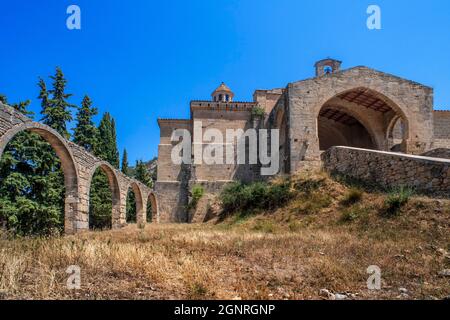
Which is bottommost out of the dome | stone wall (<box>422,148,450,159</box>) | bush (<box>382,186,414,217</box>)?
Result: bush (<box>382,186,414,217</box>)

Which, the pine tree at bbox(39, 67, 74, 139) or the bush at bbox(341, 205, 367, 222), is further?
the pine tree at bbox(39, 67, 74, 139)

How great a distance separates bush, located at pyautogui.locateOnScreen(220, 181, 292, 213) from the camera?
14.4 m

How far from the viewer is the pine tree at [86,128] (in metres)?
24.6

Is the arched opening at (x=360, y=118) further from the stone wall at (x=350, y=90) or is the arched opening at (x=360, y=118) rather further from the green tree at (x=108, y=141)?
the green tree at (x=108, y=141)

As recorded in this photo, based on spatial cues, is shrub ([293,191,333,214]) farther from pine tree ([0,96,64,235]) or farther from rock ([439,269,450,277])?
pine tree ([0,96,64,235])

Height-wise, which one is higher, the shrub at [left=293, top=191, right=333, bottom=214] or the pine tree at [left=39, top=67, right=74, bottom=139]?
the pine tree at [left=39, top=67, right=74, bottom=139]

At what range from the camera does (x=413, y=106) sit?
723 inches

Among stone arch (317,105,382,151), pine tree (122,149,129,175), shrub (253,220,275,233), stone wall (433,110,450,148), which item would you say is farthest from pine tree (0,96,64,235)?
stone wall (433,110,450,148)

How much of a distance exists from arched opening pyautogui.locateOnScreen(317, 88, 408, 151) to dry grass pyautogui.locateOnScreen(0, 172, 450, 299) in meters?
12.6

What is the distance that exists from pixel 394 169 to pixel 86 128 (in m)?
23.3

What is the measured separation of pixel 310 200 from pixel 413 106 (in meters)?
11.3

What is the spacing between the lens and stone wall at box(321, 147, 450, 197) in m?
8.91

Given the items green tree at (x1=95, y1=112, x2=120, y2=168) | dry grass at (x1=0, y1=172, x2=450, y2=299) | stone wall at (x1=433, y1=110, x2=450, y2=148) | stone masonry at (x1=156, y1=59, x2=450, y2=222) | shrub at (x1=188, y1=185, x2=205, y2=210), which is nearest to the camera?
dry grass at (x1=0, y1=172, x2=450, y2=299)

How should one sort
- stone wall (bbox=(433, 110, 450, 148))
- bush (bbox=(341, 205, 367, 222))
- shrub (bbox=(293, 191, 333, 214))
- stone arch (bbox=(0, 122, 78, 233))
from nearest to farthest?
bush (bbox=(341, 205, 367, 222)) < stone arch (bbox=(0, 122, 78, 233)) < shrub (bbox=(293, 191, 333, 214)) < stone wall (bbox=(433, 110, 450, 148))
